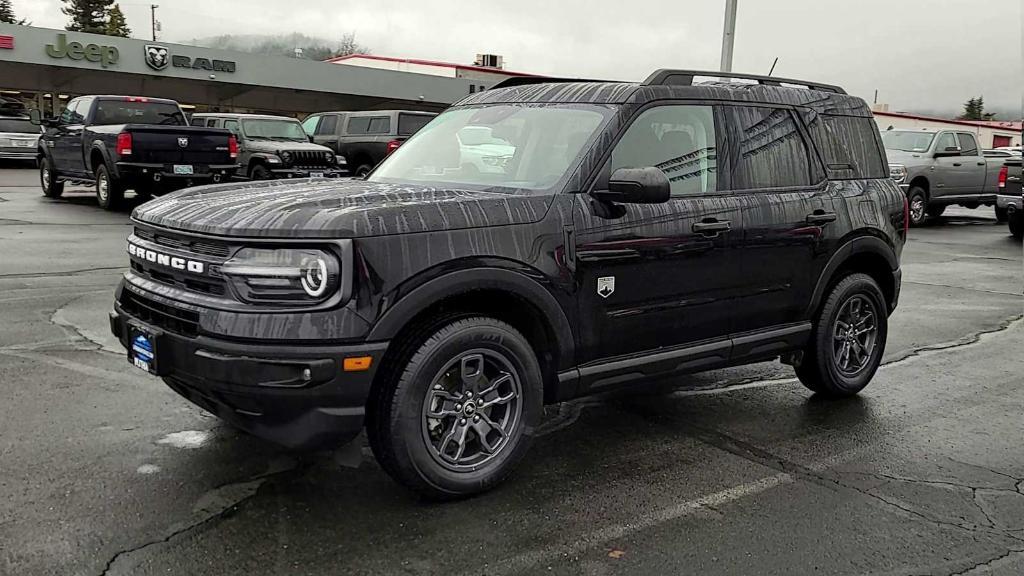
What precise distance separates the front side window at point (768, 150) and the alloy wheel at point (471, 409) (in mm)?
1809

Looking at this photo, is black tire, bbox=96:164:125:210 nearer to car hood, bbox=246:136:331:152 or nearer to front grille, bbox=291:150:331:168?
car hood, bbox=246:136:331:152

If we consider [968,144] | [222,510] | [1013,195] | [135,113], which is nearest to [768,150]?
[222,510]

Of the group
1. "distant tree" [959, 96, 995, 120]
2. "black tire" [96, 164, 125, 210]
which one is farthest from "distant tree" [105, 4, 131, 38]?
"distant tree" [959, 96, 995, 120]

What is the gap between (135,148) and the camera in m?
14.1

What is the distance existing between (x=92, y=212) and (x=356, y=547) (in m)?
13.4

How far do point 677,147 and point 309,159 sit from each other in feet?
45.5

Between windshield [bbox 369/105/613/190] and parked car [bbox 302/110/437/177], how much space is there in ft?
47.0

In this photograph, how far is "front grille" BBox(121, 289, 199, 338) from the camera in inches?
141

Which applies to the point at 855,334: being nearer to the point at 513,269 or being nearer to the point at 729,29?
the point at 513,269

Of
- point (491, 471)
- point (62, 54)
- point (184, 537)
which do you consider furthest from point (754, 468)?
point (62, 54)

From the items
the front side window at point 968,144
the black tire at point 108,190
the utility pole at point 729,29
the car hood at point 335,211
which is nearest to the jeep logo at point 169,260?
the car hood at point 335,211

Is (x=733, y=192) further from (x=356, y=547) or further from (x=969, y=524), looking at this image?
(x=356, y=547)

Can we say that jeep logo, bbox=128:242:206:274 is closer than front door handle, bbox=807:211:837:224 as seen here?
Yes

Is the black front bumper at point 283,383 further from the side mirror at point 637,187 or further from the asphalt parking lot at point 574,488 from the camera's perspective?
the side mirror at point 637,187
